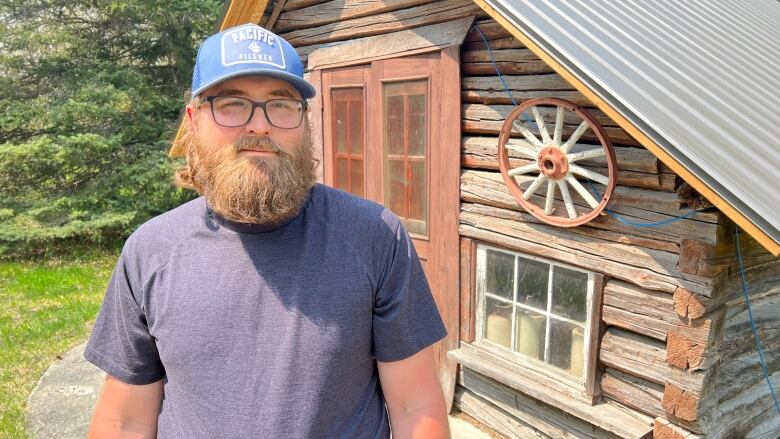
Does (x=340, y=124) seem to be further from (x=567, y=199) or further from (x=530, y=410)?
(x=530, y=410)

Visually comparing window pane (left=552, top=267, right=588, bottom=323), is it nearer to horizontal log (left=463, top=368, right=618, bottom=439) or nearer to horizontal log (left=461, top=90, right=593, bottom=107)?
horizontal log (left=463, top=368, right=618, bottom=439)

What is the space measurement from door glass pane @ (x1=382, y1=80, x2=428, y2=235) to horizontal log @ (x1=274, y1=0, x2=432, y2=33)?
64cm

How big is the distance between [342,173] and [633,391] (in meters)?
3.25

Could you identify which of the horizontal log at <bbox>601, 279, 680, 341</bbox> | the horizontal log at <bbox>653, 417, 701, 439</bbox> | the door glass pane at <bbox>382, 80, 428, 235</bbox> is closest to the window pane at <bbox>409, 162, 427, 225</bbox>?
the door glass pane at <bbox>382, 80, 428, 235</bbox>

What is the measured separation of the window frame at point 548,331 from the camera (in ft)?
12.7

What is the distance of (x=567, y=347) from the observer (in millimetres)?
4121

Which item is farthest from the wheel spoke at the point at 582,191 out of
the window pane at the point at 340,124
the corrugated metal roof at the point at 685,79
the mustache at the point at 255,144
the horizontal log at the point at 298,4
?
the horizontal log at the point at 298,4

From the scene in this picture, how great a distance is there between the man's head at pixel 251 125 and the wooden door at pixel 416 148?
2888mm

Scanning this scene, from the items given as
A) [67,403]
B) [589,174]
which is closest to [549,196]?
[589,174]

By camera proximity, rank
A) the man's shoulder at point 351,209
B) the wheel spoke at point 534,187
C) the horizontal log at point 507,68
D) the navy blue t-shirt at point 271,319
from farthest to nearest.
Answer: the horizontal log at point 507,68 → the wheel spoke at point 534,187 → the man's shoulder at point 351,209 → the navy blue t-shirt at point 271,319

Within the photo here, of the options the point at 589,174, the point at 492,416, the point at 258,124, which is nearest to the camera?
the point at 258,124

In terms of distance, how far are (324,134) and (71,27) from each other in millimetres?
9253

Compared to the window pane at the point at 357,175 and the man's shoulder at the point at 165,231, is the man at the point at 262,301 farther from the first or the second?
the window pane at the point at 357,175

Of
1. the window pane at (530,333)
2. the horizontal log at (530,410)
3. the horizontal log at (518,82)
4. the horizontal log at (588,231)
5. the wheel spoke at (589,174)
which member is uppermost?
the horizontal log at (518,82)
